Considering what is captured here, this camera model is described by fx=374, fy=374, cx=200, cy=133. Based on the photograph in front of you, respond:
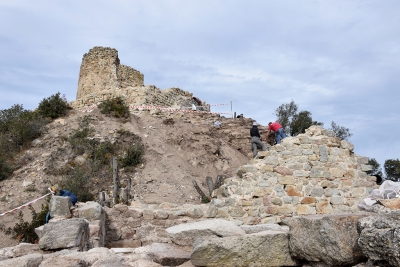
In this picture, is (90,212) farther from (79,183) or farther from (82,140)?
(82,140)

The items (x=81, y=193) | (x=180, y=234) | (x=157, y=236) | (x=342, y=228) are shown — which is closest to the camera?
(x=342, y=228)

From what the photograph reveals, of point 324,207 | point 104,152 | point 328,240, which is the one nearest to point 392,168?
point 104,152

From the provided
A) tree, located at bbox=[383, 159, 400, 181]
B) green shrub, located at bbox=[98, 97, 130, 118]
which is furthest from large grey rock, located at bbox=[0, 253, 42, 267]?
tree, located at bbox=[383, 159, 400, 181]

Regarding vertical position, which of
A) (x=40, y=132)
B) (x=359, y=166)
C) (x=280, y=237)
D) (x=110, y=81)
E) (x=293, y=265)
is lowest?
(x=293, y=265)

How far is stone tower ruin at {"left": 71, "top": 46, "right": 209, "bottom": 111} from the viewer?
21469 mm

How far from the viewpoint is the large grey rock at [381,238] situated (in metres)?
2.01

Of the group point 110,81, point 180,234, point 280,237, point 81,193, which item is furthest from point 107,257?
point 110,81

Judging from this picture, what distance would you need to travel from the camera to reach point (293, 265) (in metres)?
2.89

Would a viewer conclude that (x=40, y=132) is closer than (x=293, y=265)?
No

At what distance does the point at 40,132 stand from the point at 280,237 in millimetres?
16526

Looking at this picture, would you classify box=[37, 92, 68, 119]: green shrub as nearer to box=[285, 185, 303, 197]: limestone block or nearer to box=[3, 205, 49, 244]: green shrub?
box=[3, 205, 49, 244]: green shrub

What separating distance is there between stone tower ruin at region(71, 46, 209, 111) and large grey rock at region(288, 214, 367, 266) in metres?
18.7

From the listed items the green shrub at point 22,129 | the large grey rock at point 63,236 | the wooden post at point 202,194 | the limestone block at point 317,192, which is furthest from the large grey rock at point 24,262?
the green shrub at point 22,129

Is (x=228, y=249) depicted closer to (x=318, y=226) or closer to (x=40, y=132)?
(x=318, y=226)
